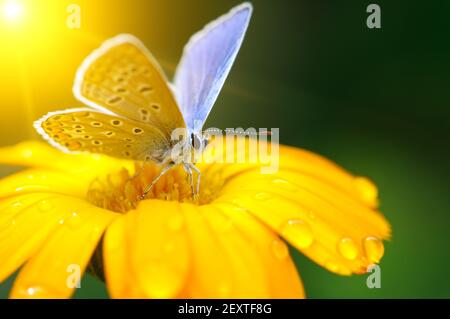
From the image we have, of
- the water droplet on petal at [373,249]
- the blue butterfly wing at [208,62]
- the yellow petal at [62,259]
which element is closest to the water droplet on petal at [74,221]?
the yellow petal at [62,259]

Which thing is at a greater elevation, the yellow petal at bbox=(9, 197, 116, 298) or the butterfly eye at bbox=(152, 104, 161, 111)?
the butterfly eye at bbox=(152, 104, 161, 111)

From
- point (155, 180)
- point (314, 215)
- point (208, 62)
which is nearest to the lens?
point (314, 215)

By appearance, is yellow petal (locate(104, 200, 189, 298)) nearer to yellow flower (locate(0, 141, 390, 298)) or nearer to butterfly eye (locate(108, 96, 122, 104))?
yellow flower (locate(0, 141, 390, 298))

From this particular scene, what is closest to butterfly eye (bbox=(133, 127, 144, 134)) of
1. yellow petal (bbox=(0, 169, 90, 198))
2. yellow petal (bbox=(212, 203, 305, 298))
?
yellow petal (bbox=(0, 169, 90, 198))

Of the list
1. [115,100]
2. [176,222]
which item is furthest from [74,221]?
[115,100]

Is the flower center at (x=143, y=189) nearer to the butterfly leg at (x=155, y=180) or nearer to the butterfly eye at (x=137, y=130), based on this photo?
the butterfly leg at (x=155, y=180)

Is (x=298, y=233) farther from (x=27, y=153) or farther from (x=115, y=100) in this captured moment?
(x=27, y=153)
